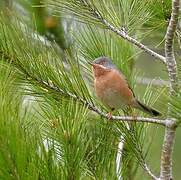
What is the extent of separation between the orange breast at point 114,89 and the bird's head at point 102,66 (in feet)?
0.05

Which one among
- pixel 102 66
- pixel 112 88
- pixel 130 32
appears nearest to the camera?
pixel 130 32

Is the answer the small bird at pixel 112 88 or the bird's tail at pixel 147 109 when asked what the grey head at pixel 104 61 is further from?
the bird's tail at pixel 147 109

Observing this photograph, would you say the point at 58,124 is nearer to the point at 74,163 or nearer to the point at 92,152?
the point at 74,163

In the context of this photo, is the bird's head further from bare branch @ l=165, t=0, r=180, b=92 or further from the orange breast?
bare branch @ l=165, t=0, r=180, b=92

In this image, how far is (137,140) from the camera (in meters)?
2.06

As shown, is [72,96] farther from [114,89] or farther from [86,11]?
[114,89]

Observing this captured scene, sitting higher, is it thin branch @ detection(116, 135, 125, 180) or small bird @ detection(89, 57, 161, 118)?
small bird @ detection(89, 57, 161, 118)

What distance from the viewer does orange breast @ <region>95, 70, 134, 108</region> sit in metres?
2.27

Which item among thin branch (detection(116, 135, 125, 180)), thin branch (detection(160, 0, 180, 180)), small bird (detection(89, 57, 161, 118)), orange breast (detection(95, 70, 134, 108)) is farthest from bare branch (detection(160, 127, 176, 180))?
Result: orange breast (detection(95, 70, 134, 108))

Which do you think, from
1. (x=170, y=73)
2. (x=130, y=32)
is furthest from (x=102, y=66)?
(x=170, y=73)

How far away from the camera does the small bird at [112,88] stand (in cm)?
218

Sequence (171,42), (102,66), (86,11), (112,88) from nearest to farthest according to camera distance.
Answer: (171,42), (86,11), (102,66), (112,88)

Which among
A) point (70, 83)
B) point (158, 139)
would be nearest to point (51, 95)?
point (70, 83)

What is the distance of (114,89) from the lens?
2482mm
